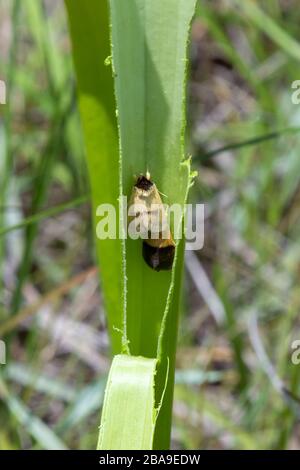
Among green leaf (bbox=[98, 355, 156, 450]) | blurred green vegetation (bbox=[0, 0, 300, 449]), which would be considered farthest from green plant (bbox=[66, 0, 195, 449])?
blurred green vegetation (bbox=[0, 0, 300, 449])

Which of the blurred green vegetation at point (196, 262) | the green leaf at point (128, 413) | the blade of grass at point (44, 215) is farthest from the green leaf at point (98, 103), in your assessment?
the blurred green vegetation at point (196, 262)

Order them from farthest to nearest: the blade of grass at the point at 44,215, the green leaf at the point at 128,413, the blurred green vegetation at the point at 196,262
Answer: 1. the blurred green vegetation at the point at 196,262
2. the blade of grass at the point at 44,215
3. the green leaf at the point at 128,413

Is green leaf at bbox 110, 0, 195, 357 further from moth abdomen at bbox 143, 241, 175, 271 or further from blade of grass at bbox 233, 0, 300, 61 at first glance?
blade of grass at bbox 233, 0, 300, 61

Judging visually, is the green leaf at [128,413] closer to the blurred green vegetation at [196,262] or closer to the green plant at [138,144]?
the green plant at [138,144]

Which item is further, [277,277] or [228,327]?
[277,277]

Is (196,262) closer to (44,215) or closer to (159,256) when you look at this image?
(44,215)

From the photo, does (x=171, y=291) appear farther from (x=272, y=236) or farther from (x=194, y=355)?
(x=272, y=236)
